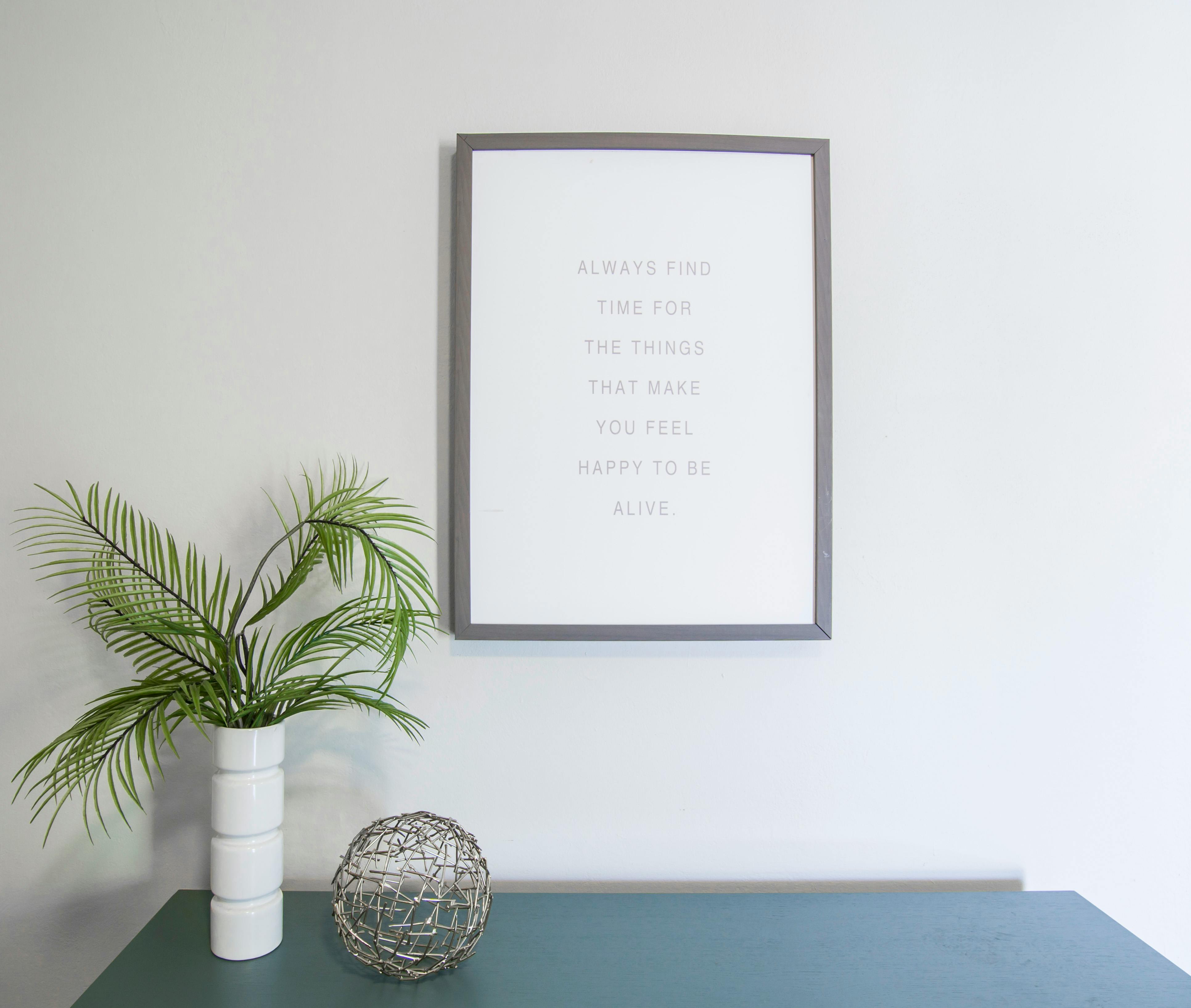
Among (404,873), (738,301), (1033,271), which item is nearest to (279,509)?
(404,873)

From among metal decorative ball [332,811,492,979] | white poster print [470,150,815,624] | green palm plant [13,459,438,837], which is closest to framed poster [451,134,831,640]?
white poster print [470,150,815,624]

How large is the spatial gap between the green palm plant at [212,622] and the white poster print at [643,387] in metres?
0.17

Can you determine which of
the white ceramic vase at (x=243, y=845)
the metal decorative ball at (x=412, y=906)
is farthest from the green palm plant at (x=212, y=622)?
the metal decorative ball at (x=412, y=906)

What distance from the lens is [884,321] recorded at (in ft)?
3.36

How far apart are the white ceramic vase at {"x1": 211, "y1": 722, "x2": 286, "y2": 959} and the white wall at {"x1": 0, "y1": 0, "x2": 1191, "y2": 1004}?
0.18 meters

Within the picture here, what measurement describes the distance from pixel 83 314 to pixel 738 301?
3.12 feet

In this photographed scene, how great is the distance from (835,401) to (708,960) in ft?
2.48

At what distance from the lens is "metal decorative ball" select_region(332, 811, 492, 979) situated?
764 mm

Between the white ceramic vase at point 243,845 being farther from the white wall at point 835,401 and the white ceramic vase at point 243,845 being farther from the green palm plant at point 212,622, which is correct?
the white wall at point 835,401

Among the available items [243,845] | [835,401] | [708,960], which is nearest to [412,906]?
[243,845]

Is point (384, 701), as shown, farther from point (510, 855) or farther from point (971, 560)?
point (971, 560)

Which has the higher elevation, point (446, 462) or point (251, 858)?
point (446, 462)

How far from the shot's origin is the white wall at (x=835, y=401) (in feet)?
3.27

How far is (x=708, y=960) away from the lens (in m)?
0.81
